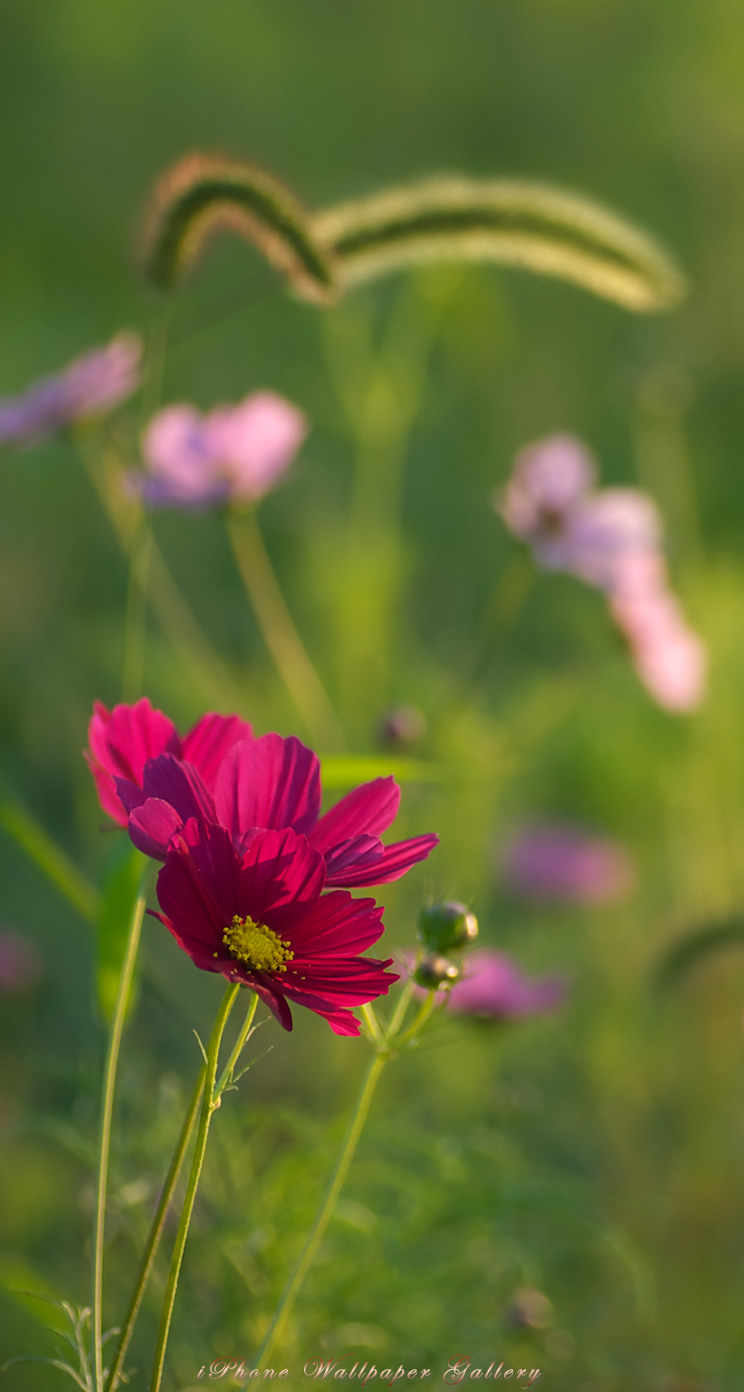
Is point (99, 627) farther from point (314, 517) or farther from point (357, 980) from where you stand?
point (357, 980)

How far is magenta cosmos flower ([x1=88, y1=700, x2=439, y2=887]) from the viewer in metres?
0.32

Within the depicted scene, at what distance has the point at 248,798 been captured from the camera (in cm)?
35

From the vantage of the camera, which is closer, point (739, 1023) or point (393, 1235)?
point (393, 1235)

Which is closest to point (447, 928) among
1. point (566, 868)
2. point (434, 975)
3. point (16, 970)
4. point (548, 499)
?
point (434, 975)

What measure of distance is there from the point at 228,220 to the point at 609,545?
0.47 m

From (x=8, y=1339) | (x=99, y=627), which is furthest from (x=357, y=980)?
(x=99, y=627)

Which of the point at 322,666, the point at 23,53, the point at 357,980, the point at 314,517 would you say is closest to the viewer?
the point at 357,980

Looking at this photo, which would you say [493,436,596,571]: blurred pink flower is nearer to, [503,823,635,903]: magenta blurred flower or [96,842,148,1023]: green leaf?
[503,823,635,903]: magenta blurred flower

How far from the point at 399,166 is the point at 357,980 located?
3051 mm

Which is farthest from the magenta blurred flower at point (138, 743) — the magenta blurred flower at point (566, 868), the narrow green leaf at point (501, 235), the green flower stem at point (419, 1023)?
the magenta blurred flower at point (566, 868)

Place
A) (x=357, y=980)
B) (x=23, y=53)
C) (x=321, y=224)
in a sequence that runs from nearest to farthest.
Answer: (x=357, y=980) → (x=321, y=224) → (x=23, y=53)

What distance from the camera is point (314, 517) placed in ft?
5.05

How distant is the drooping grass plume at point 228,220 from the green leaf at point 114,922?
227 mm


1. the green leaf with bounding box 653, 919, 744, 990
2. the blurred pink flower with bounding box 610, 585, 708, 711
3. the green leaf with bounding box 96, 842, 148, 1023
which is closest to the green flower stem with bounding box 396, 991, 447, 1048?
the green leaf with bounding box 96, 842, 148, 1023
